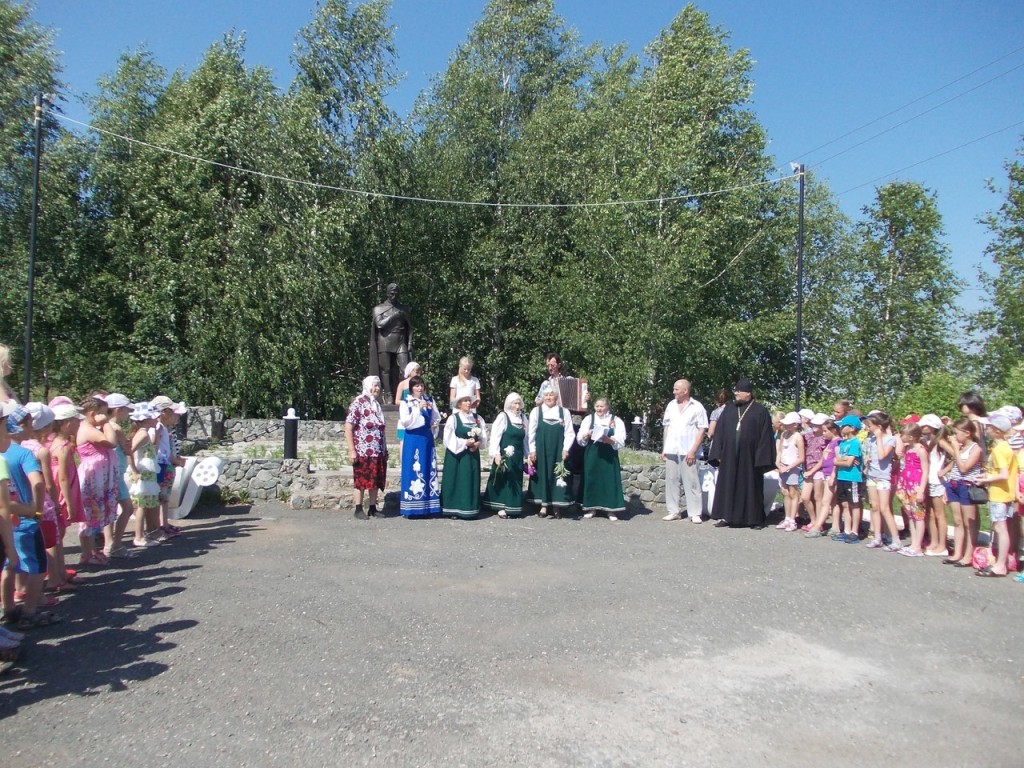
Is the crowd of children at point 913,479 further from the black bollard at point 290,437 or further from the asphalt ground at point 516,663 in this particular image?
the black bollard at point 290,437

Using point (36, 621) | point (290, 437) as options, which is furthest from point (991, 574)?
point (290, 437)

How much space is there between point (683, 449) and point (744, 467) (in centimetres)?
81

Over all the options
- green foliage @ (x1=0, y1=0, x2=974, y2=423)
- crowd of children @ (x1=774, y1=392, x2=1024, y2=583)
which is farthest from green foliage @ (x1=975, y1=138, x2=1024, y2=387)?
crowd of children @ (x1=774, y1=392, x2=1024, y2=583)

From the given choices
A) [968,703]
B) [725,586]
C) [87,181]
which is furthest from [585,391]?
[87,181]

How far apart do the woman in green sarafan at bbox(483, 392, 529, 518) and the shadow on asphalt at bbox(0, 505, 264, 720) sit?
351 centimetres

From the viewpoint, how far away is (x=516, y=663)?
488cm

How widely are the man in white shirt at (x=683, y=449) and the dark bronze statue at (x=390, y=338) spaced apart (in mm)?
6806

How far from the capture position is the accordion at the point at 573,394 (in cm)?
1083

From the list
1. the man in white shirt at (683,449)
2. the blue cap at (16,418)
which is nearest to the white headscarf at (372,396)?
the man in white shirt at (683,449)

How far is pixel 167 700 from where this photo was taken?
421cm

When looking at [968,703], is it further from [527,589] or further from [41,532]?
[41,532]

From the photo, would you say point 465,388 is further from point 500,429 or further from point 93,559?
point 93,559

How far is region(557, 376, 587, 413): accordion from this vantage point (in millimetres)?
10828

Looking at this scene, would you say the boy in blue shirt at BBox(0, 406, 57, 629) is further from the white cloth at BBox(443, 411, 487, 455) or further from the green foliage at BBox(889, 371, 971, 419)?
the green foliage at BBox(889, 371, 971, 419)
